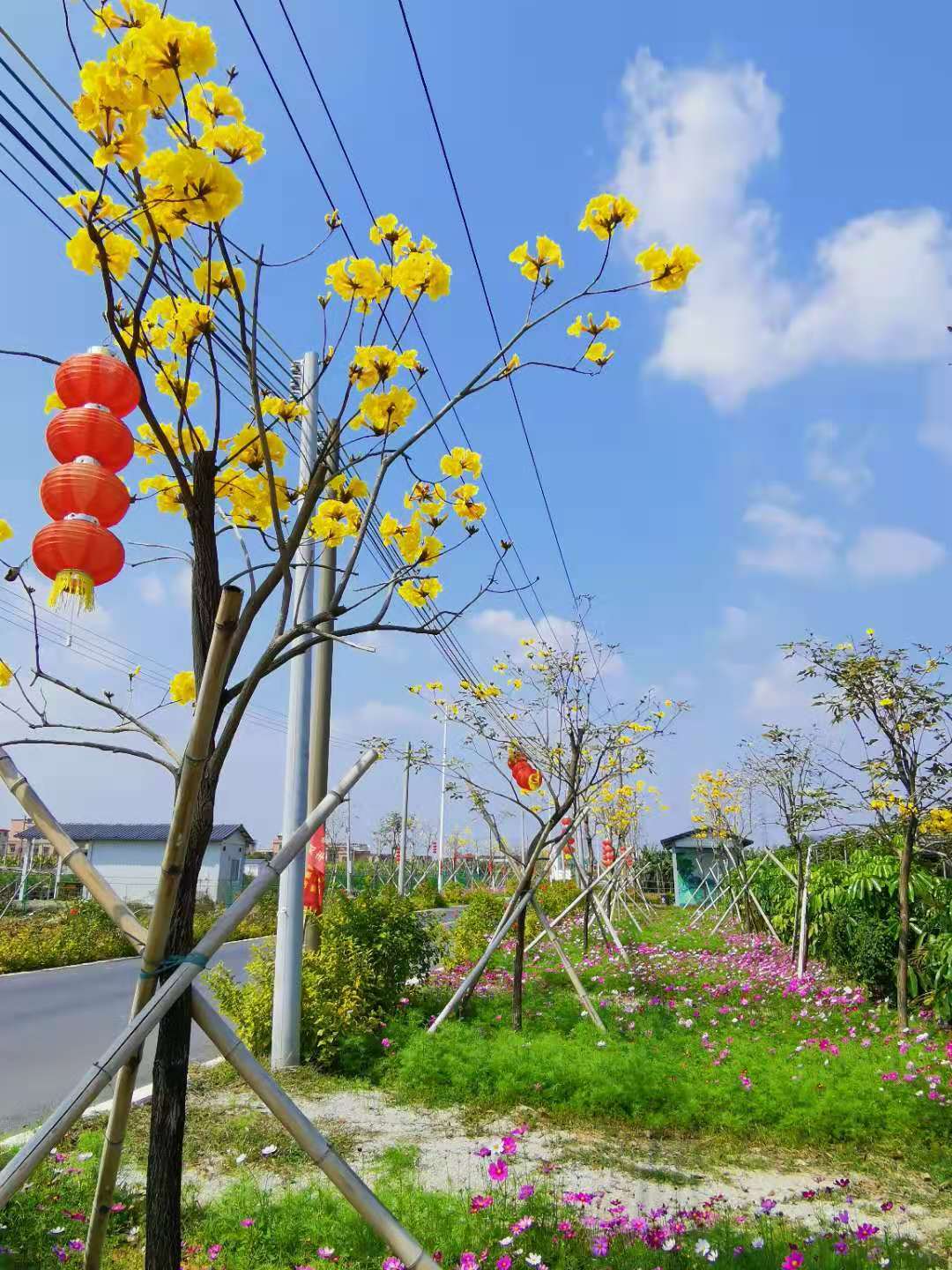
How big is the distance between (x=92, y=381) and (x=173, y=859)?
3.93 ft

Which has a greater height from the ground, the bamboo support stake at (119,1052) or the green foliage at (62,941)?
the bamboo support stake at (119,1052)

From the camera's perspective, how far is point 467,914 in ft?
35.2

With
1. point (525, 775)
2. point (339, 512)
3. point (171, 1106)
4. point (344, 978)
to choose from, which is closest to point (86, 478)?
point (339, 512)

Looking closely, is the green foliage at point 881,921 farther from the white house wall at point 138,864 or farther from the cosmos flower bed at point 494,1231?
the white house wall at point 138,864

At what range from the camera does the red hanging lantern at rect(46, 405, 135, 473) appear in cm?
208

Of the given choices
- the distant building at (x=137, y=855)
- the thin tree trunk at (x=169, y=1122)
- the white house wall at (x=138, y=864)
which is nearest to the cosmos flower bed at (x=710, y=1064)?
the thin tree trunk at (x=169, y=1122)

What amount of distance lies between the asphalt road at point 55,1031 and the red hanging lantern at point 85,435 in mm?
4121

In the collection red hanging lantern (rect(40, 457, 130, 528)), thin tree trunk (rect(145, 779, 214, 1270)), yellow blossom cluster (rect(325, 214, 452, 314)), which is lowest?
thin tree trunk (rect(145, 779, 214, 1270))

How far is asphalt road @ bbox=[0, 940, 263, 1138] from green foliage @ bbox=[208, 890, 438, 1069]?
675 mm

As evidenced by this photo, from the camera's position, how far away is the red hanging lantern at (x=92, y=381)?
212 cm

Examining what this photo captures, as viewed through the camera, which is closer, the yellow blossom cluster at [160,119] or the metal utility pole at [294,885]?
the yellow blossom cluster at [160,119]

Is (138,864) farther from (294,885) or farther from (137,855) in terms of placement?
(294,885)

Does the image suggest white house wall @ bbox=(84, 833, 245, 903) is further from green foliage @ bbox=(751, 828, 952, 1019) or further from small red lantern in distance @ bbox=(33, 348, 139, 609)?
small red lantern in distance @ bbox=(33, 348, 139, 609)

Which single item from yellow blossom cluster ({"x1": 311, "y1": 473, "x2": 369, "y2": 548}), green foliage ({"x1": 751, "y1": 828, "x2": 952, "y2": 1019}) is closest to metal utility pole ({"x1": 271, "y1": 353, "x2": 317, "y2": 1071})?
yellow blossom cluster ({"x1": 311, "y1": 473, "x2": 369, "y2": 548})
